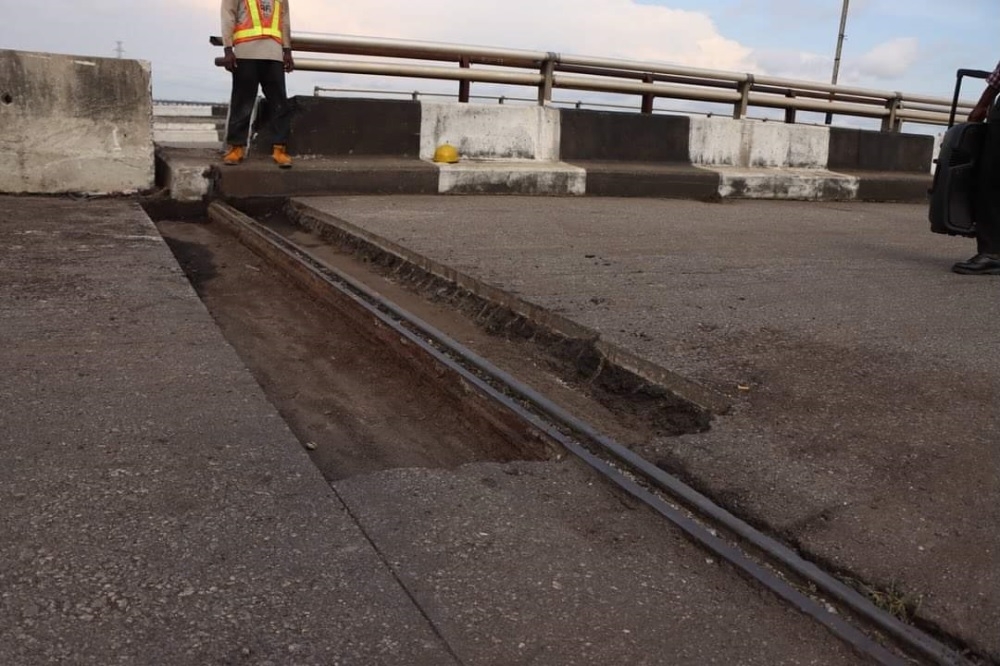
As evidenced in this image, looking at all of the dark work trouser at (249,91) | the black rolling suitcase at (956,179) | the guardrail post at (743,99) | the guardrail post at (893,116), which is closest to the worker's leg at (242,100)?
the dark work trouser at (249,91)

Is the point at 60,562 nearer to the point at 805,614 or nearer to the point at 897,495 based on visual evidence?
the point at 805,614

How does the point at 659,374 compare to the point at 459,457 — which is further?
the point at 659,374

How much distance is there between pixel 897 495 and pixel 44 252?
15.5ft

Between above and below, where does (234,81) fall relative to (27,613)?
above

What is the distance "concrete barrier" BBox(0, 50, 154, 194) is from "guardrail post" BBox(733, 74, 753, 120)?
267 inches

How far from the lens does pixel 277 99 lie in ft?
27.1

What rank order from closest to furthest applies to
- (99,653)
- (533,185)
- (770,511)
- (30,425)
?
(99,653), (770,511), (30,425), (533,185)

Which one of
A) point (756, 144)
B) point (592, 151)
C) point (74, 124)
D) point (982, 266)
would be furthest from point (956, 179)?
point (74, 124)

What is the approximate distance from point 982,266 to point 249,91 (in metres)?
6.10

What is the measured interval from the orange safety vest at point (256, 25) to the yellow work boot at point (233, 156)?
0.92m

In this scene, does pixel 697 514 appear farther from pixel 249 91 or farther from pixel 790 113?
pixel 790 113

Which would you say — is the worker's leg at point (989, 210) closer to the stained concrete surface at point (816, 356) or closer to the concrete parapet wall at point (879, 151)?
the stained concrete surface at point (816, 356)

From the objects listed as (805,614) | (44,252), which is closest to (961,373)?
(805,614)

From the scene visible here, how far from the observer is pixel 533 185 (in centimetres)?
942
